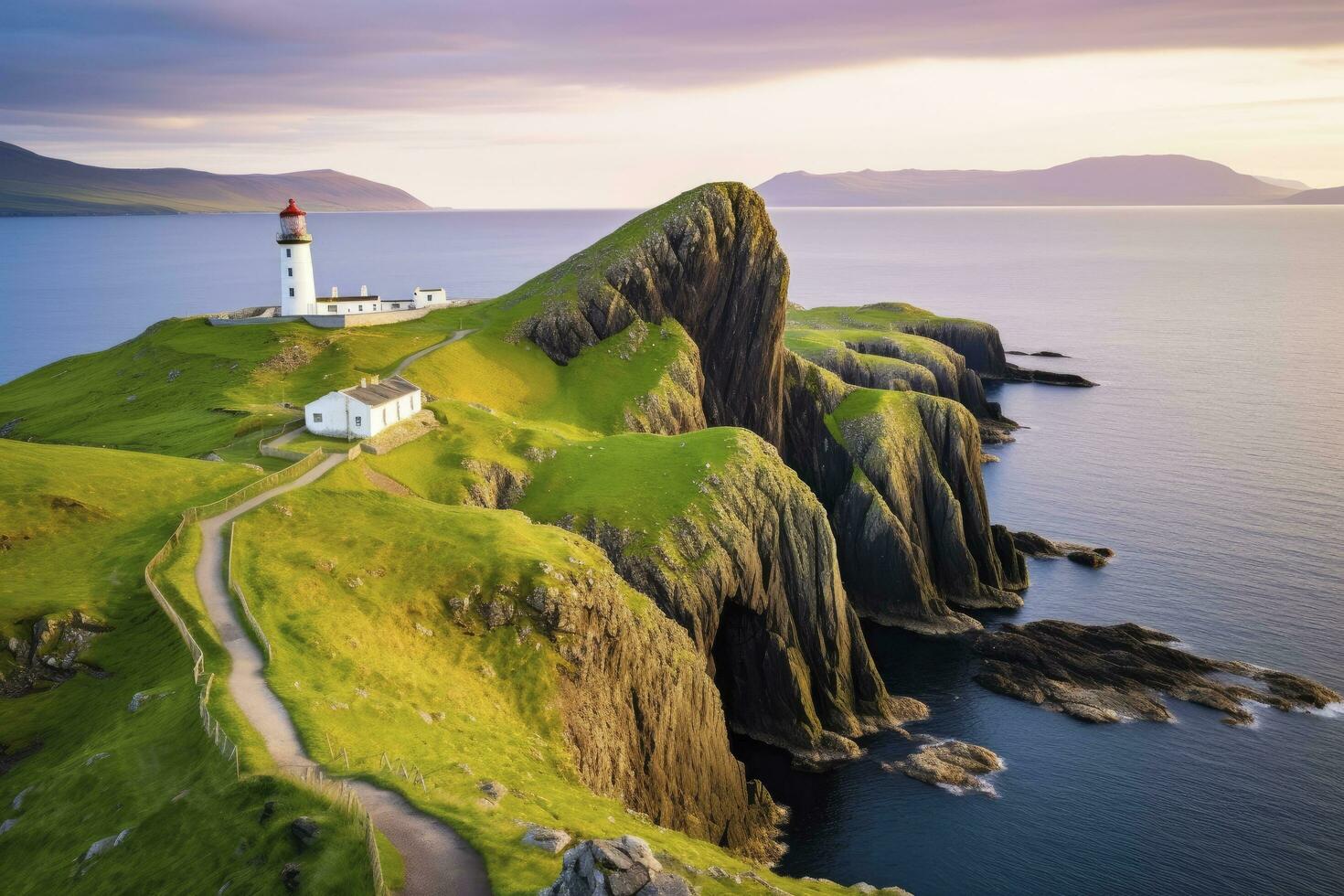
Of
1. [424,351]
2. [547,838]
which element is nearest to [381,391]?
[424,351]

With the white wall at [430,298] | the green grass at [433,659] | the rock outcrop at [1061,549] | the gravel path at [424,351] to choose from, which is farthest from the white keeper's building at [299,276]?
the rock outcrop at [1061,549]

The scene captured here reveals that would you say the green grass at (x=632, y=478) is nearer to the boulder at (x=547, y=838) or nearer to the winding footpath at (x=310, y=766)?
the winding footpath at (x=310, y=766)

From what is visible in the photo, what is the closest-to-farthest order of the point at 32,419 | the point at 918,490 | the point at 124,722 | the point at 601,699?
1. the point at 124,722
2. the point at 601,699
3. the point at 32,419
4. the point at 918,490

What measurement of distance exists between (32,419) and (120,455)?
4110cm

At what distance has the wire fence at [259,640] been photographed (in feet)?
94.2

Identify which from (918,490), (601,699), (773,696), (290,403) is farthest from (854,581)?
(290,403)

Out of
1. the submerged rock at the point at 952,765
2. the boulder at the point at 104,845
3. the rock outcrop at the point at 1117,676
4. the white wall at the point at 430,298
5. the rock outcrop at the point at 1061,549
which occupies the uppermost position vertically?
the white wall at the point at 430,298

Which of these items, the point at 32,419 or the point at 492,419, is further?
the point at 32,419

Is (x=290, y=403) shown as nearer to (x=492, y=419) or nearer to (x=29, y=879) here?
(x=492, y=419)

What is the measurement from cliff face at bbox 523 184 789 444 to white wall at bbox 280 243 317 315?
2722 centimetres

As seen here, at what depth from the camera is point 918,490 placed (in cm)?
10819

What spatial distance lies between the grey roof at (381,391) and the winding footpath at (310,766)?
23.4 metres

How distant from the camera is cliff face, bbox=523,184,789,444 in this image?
11619 centimetres

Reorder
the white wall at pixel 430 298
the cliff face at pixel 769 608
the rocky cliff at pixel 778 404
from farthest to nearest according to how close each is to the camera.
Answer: the white wall at pixel 430 298 < the rocky cliff at pixel 778 404 < the cliff face at pixel 769 608
